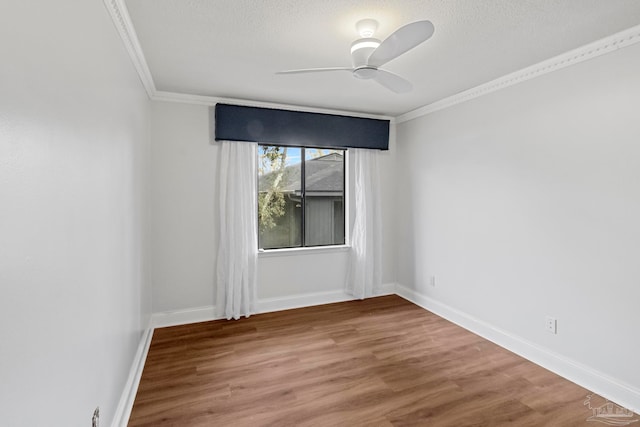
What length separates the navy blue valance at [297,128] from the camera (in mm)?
3512

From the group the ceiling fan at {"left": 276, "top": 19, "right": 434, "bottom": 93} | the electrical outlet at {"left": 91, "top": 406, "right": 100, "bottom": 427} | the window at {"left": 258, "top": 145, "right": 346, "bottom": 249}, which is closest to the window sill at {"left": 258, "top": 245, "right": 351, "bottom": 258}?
the window at {"left": 258, "top": 145, "right": 346, "bottom": 249}

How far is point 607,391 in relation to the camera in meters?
2.27

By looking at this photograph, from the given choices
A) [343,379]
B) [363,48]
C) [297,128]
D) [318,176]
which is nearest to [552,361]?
[343,379]

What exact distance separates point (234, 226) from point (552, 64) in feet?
10.4

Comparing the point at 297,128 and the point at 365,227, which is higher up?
the point at 297,128

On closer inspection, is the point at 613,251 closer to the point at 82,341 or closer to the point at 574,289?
the point at 574,289

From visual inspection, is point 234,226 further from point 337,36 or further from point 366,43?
point 366,43

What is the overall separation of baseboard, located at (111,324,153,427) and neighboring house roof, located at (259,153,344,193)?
2010 millimetres

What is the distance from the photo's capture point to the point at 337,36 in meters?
2.17

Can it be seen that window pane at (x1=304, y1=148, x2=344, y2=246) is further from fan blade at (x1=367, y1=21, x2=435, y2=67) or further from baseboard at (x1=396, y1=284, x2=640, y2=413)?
fan blade at (x1=367, y1=21, x2=435, y2=67)

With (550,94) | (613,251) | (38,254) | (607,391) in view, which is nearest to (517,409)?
(607,391)

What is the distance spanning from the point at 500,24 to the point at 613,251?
1.68 metres

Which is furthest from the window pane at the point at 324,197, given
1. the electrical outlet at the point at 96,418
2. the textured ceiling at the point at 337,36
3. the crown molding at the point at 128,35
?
the electrical outlet at the point at 96,418

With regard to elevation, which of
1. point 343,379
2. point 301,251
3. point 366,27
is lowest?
point 343,379
